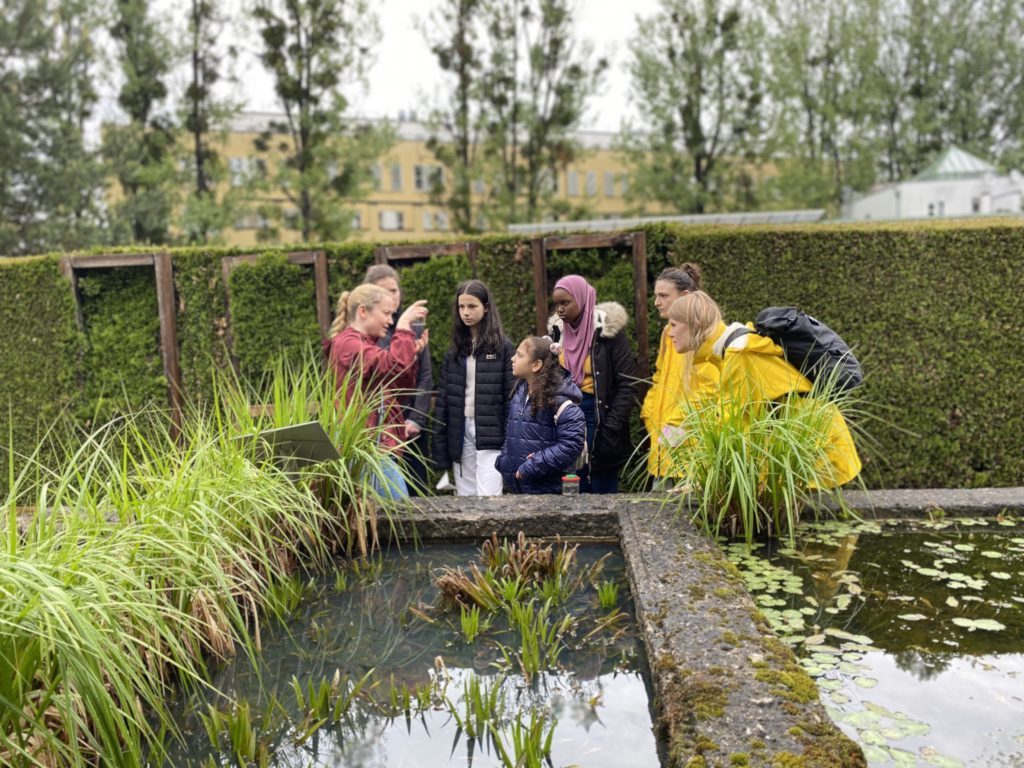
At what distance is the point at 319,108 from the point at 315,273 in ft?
46.8

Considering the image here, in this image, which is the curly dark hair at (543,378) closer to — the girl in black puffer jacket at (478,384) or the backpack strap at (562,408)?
the backpack strap at (562,408)

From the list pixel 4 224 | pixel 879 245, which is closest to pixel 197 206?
pixel 4 224

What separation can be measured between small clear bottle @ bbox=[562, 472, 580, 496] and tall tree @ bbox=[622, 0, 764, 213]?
63.9ft

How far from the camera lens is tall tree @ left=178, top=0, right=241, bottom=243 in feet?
60.5

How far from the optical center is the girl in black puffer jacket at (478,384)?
4.81 meters

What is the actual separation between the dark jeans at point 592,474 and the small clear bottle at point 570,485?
1.75ft

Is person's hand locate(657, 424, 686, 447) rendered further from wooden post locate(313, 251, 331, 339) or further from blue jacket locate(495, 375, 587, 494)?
wooden post locate(313, 251, 331, 339)

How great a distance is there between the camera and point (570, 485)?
14.1ft

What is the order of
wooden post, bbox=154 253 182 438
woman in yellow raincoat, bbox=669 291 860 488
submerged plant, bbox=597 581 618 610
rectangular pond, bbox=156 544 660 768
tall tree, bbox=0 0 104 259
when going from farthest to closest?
tall tree, bbox=0 0 104 259 → wooden post, bbox=154 253 182 438 → woman in yellow raincoat, bbox=669 291 860 488 → submerged plant, bbox=597 581 618 610 → rectangular pond, bbox=156 544 660 768

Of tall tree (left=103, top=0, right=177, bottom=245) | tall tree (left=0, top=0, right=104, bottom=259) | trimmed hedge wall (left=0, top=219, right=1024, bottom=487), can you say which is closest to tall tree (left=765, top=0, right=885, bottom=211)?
tall tree (left=103, top=0, right=177, bottom=245)

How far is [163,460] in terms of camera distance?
3428 mm

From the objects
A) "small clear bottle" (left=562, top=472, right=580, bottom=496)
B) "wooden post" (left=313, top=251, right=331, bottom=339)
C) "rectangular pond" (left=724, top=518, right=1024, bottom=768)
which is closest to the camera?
"rectangular pond" (left=724, top=518, right=1024, bottom=768)

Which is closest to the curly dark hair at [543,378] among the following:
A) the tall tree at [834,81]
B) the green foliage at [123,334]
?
the green foliage at [123,334]

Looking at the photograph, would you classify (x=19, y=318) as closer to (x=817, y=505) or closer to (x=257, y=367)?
(x=257, y=367)
